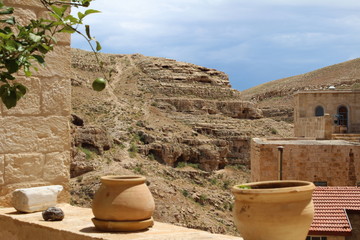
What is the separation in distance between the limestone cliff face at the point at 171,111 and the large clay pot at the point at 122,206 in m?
31.4

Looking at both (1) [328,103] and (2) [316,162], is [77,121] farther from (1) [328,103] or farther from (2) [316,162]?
(2) [316,162]

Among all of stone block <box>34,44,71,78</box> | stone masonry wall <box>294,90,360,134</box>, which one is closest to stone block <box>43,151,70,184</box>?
stone block <box>34,44,71,78</box>

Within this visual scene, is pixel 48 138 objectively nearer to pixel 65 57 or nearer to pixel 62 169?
pixel 62 169

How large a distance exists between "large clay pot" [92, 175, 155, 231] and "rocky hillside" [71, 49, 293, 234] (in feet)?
68.5

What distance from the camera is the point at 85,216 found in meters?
3.81

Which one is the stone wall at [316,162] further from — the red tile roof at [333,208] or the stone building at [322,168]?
the red tile roof at [333,208]

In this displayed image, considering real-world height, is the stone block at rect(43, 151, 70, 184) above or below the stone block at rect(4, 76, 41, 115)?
below

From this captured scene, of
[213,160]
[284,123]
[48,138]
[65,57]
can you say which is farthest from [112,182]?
[284,123]

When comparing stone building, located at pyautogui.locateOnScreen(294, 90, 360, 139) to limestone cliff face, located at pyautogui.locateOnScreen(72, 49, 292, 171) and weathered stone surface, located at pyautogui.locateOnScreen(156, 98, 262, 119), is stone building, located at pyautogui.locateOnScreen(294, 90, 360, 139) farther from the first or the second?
weathered stone surface, located at pyautogui.locateOnScreen(156, 98, 262, 119)

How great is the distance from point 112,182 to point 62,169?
1373 mm

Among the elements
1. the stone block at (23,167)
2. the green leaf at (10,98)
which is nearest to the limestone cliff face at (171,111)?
the stone block at (23,167)

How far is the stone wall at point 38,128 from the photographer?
4164 mm

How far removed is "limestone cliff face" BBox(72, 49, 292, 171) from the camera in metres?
37.9

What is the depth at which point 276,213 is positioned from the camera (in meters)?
2.41
